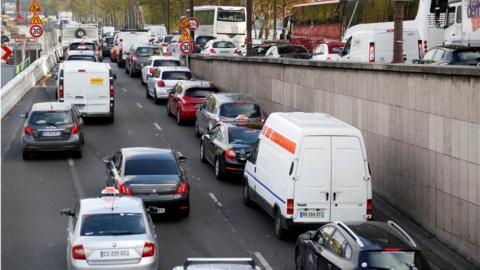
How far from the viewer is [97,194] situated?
2277cm

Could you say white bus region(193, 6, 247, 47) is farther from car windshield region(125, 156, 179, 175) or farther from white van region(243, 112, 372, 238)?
white van region(243, 112, 372, 238)

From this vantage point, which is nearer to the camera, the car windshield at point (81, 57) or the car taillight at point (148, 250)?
the car taillight at point (148, 250)

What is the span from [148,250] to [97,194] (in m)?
8.18

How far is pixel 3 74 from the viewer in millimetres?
51094

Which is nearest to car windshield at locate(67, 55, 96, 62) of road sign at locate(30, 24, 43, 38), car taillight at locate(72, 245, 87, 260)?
road sign at locate(30, 24, 43, 38)

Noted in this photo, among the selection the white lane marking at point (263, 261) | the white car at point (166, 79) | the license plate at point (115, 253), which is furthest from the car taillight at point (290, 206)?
the white car at point (166, 79)

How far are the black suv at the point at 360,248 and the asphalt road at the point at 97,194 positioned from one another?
1.83 meters

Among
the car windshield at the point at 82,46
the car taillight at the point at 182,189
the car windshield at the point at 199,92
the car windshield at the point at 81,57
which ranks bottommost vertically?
the car taillight at the point at 182,189

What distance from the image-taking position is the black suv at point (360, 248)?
13297 millimetres

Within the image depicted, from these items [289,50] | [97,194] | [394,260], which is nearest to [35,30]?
[289,50]

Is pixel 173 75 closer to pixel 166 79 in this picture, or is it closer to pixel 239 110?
pixel 166 79

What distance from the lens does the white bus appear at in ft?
254

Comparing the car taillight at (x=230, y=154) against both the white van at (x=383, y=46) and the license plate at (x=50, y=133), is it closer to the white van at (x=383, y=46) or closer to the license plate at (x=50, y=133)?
the license plate at (x=50, y=133)

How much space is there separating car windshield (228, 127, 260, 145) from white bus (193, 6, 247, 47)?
5147 centimetres
